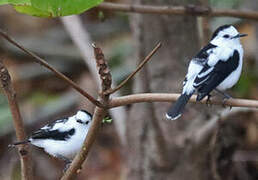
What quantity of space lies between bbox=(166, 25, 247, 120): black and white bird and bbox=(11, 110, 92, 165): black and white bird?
489 mm

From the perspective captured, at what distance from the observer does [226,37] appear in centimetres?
284

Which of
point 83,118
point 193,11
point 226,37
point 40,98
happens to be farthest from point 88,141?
point 40,98

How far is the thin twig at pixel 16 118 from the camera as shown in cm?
195

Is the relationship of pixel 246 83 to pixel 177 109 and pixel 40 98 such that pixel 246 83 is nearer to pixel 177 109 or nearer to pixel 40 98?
pixel 40 98

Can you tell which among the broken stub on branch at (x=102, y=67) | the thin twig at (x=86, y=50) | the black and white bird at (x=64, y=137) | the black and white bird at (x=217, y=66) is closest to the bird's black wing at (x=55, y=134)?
the black and white bird at (x=64, y=137)

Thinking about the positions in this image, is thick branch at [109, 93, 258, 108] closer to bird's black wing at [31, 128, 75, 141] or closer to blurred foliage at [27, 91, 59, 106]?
bird's black wing at [31, 128, 75, 141]

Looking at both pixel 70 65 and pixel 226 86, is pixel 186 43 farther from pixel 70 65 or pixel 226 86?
pixel 70 65

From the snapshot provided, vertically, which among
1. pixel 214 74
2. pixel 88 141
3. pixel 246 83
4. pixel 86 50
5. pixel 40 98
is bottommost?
pixel 40 98

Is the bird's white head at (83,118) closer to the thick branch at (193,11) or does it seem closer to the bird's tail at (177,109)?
the bird's tail at (177,109)

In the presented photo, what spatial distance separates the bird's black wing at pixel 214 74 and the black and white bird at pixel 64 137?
1.73 ft

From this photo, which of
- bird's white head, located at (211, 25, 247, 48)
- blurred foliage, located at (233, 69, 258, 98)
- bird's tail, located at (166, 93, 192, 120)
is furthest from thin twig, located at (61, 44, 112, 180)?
blurred foliage, located at (233, 69, 258, 98)

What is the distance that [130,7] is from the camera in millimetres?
3160

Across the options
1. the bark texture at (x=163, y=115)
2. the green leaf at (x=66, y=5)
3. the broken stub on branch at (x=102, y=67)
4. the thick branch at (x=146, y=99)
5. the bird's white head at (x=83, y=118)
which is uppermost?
the green leaf at (x=66, y=5)

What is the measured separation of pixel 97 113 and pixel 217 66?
3.19ft
